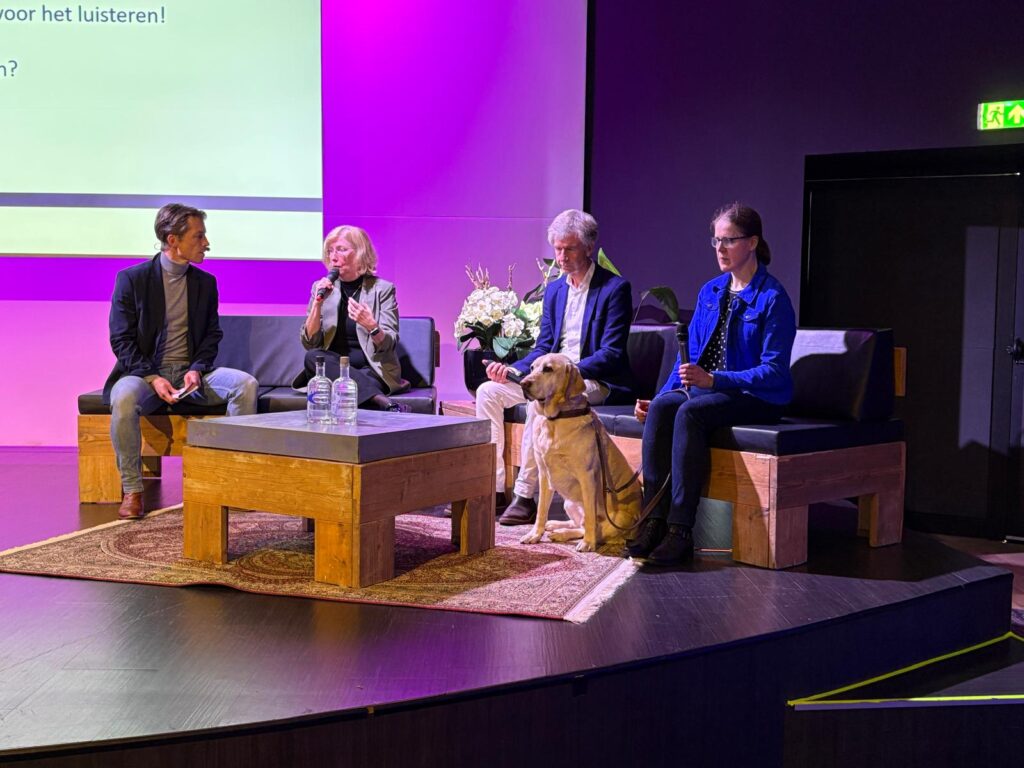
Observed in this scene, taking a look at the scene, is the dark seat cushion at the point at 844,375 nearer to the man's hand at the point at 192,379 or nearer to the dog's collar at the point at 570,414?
the dog's collar at the point at 570,414

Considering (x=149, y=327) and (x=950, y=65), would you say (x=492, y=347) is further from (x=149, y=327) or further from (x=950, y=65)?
(x=950, y=65)

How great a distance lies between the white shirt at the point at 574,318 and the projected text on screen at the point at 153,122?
2064mm

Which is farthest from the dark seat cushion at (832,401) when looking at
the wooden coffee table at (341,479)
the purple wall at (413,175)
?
the purple wall at (413,175)

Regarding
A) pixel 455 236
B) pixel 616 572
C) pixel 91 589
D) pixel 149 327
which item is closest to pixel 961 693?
pixel 616 572

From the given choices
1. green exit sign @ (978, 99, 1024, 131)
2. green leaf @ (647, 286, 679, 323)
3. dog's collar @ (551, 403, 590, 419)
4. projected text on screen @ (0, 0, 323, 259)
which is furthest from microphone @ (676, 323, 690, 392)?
projected text on screen @ (0, 0, 323, 259)

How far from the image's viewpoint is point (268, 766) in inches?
84.5

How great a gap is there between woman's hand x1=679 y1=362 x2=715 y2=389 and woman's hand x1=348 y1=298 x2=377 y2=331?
161 cm

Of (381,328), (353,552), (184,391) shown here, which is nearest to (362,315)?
(381,328)

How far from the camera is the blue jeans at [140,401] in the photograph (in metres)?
4.16

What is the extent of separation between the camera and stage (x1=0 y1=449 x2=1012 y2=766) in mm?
2168

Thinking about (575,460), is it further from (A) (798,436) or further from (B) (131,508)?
(B) (131,508)

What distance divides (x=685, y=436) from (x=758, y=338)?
0.48m

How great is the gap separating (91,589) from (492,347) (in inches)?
90.5

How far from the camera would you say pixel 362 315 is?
14.9 ft
